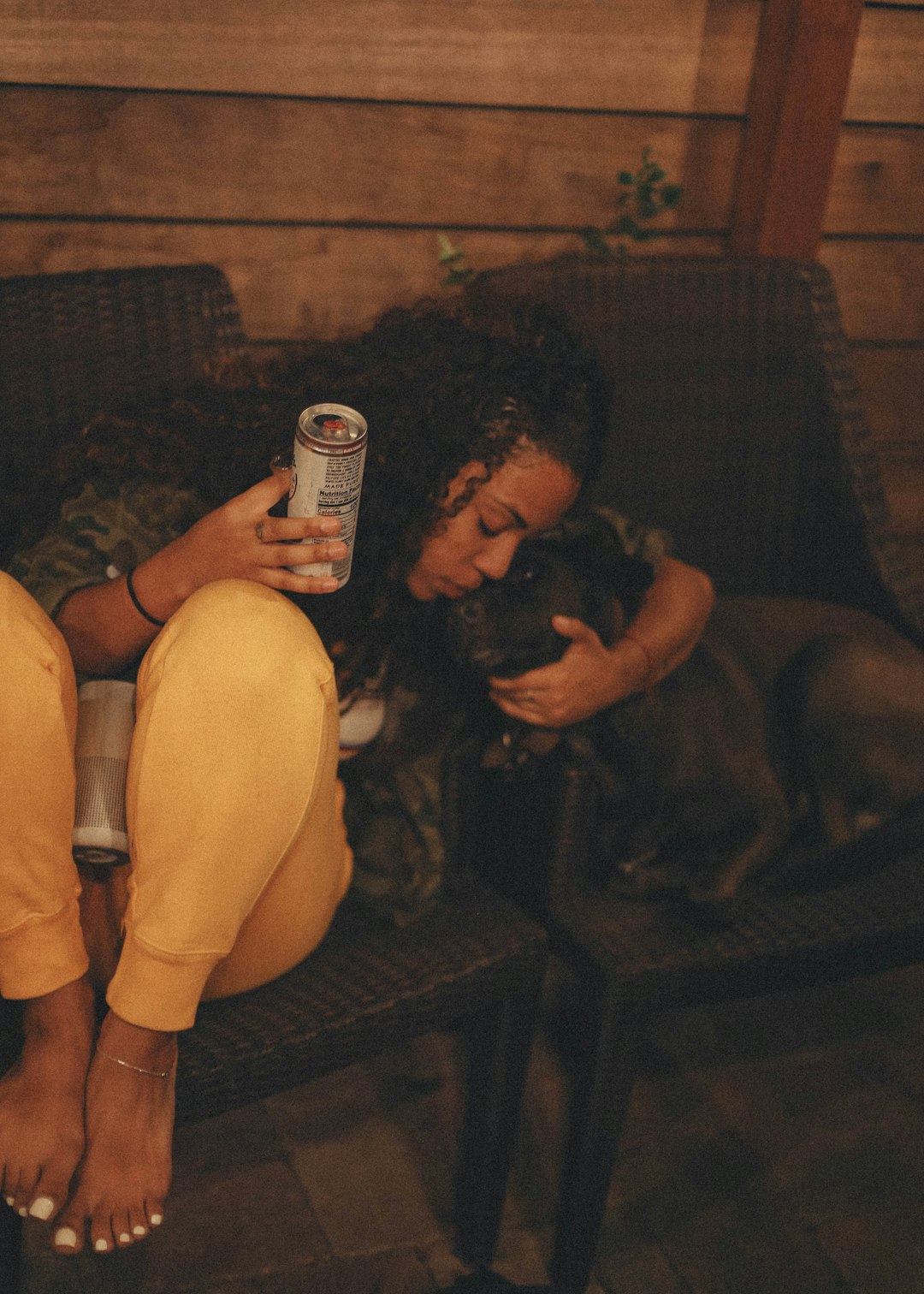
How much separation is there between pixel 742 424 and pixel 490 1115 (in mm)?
1100

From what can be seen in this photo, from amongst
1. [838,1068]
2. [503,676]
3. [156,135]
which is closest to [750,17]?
[156,135]

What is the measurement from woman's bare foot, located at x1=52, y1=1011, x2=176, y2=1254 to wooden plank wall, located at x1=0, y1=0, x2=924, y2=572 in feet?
4.18

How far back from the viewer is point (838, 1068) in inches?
71.9

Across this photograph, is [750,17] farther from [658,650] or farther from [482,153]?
[658,650]

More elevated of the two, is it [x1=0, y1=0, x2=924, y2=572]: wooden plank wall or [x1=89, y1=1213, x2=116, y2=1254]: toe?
[x1=0, y1=0, x2=924, y2=572]: wooden plank wall

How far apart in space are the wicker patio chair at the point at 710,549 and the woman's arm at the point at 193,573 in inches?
16.7

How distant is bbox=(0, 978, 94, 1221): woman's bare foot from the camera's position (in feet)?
3.19

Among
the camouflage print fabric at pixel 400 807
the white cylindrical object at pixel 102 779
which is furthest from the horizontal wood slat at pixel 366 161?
the white cylindrical object at pixel 102 779

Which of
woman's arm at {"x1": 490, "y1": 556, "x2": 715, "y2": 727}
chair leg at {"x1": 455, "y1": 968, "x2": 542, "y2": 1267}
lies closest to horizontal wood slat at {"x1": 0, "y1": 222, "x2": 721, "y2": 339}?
woman's arm at {"x1": 490, "y1": 556, "x2": 715, "y2": 727}

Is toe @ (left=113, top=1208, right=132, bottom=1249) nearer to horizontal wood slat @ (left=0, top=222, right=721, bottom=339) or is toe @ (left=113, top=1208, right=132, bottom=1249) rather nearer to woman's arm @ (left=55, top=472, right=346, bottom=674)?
woman's arm @ (left=55, top=472, right=346, bottom=674)

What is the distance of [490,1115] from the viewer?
4.58ft

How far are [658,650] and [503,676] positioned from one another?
0.85 ft

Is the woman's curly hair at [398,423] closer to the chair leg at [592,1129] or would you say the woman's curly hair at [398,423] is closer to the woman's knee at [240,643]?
the woman's knee at [240,643]

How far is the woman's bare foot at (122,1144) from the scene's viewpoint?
0.98 meters
